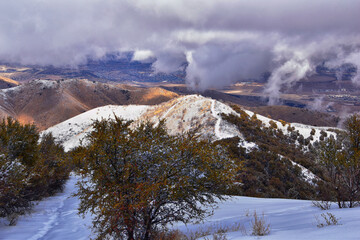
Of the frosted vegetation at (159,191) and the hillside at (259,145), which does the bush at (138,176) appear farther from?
the hillside at (259,145)

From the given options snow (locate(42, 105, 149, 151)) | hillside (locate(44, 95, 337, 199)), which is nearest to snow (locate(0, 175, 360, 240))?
hillside (locate(44, 95, 337, 199))

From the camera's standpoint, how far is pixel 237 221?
8953 mm

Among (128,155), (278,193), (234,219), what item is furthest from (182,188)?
(278,193)

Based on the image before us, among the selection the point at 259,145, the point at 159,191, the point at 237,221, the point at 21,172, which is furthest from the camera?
the point at 259,145

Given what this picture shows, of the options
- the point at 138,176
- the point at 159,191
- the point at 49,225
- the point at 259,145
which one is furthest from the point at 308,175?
the point at 49,225

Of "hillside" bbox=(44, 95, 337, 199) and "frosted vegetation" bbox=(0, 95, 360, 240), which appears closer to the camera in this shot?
"frosted vegetation" bbox=(0, 95, 360, 240)

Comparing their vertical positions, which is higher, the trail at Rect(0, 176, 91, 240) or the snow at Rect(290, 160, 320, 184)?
the trail at Rect(0, 176, 91, 240)

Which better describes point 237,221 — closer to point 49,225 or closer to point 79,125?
point 49,225

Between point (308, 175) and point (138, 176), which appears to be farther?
point (308, 175)

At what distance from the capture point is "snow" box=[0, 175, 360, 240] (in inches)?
212

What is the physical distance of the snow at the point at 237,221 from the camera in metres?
5.38

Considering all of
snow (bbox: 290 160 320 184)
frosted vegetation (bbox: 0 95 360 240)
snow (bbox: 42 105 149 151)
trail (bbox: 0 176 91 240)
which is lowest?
snow (bbox: 290 160 320 184)

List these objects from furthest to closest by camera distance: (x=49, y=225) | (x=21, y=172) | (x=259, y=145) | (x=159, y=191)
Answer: (x=259, y=145) → (x=49, y=225) → (x=21, y=172) → (x=159, y=191)

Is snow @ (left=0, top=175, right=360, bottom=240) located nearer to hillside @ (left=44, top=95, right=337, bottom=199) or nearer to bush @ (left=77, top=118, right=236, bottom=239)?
bush @ (left=77, top=118, right=236, bottom=239)
